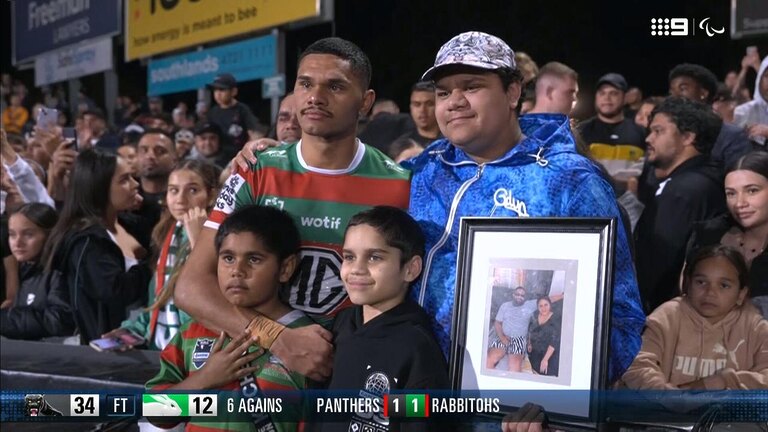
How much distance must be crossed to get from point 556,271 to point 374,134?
315 cm

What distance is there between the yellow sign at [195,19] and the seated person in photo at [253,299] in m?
4.41

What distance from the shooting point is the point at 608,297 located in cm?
200

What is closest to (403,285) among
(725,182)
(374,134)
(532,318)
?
(532,318)

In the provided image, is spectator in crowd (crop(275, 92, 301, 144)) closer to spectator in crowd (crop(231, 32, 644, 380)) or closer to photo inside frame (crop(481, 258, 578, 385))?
spectator in crowd (crop(231, 32, 644, 380))

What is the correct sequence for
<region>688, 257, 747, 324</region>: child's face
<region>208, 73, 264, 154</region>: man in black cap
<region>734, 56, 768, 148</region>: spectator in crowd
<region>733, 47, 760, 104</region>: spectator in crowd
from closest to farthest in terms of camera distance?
<region>688, 257, 747, 324</region>: child's face
<region>734, 56, 768, 148</region>: spectator in crowd
<region>733, 47, 760, 104</region>: spectator in crowd
<region>208, 73, 264, 154</region>: man in black cap

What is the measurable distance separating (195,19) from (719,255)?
6.22 meters

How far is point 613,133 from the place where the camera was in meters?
5.15

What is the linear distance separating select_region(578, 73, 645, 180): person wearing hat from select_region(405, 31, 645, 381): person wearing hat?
9.12 feet

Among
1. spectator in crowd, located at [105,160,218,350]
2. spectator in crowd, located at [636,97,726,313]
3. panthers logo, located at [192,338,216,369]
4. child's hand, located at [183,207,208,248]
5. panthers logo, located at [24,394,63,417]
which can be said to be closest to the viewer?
panthers logo, located at [192,338,216,369]

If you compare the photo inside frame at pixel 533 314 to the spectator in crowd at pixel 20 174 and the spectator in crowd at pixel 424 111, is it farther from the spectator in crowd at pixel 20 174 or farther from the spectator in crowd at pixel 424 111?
the spectator in crowd at pixel 20 174

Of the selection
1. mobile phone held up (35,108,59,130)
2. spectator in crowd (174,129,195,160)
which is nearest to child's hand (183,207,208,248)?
mobile phone held up (35,108,59,130)

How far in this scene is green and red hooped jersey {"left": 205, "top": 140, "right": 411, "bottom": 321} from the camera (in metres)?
2.36

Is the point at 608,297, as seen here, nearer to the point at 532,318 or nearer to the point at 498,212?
the point at 532,318

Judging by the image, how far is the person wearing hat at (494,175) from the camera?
2.12 m
